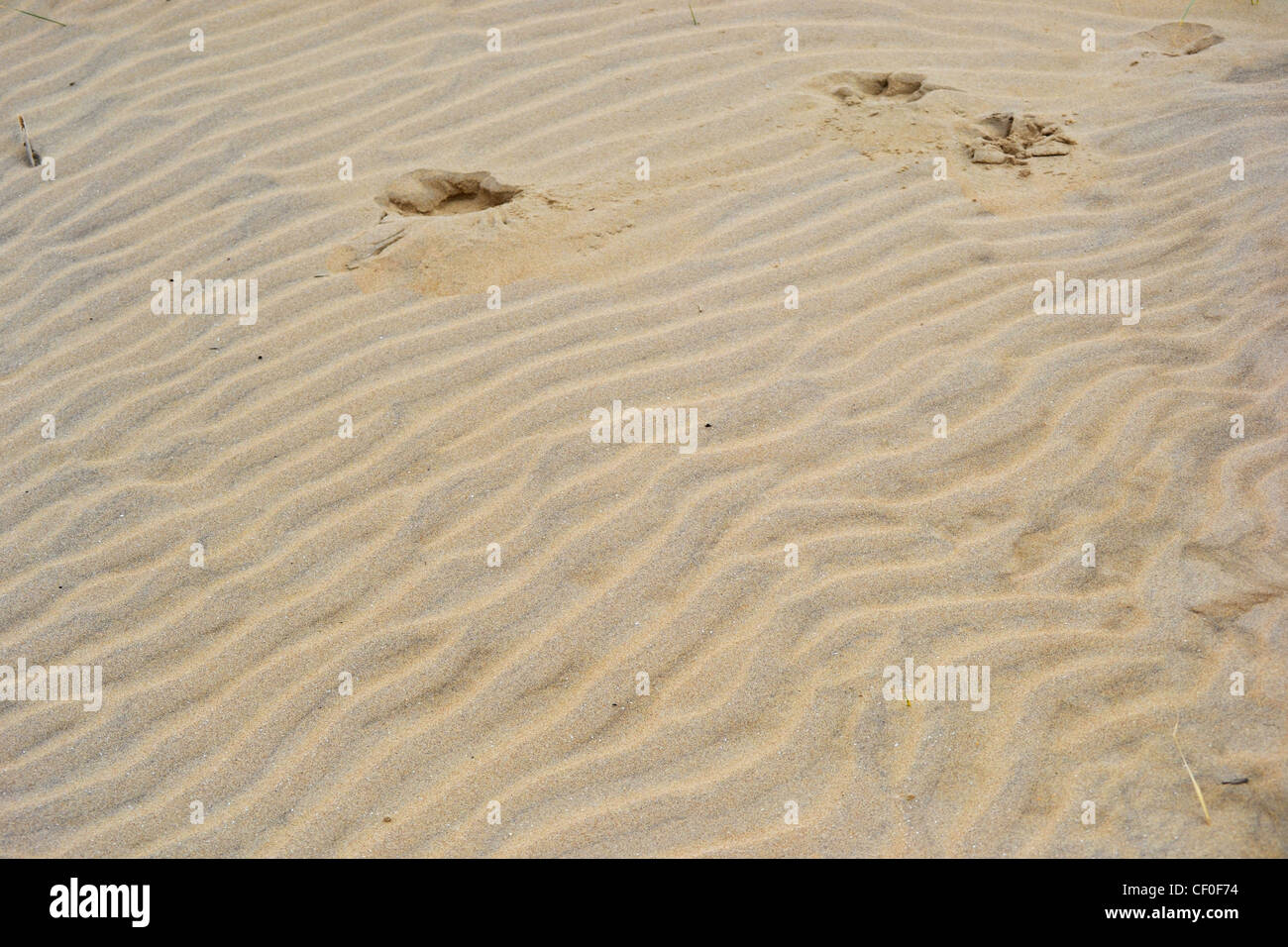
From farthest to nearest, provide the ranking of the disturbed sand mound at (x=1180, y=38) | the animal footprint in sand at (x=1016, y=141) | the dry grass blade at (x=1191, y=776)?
the disturbed sand mound at (x=1180, y=38) < the animal footprint in sand at (x=1016, y=141) < the dry grass blade at (x=1191, y=776)

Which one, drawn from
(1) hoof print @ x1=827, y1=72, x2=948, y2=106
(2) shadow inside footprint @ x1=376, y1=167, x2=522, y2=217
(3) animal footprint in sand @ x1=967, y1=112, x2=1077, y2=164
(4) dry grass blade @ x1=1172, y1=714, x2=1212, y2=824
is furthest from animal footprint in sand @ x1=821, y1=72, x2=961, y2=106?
(4) dry grass blade @ x1=1172, y1=714, x2=1212, y2=824

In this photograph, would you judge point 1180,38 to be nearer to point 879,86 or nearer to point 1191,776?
point 879,86

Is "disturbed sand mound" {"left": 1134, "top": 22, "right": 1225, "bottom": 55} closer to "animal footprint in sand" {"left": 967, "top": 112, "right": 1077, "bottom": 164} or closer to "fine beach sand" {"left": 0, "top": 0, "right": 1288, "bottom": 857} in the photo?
"fine beach sand" {"left": 0, "top": 0, "right": 1288, "bottom": 857}

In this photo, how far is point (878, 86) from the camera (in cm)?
473

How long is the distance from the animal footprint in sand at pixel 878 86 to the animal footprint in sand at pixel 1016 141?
1.07 feet

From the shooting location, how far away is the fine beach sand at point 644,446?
8.55 ft

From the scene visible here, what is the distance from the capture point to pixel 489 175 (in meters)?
4.27

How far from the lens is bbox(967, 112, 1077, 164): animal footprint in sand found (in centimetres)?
434

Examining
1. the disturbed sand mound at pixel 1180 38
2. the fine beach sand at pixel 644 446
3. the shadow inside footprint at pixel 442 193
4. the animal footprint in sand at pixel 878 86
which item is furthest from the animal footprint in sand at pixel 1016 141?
the shadow inside footprint at pixel 442 193

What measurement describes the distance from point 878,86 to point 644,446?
2.36 metres

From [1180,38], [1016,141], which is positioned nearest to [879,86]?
[1016,141]

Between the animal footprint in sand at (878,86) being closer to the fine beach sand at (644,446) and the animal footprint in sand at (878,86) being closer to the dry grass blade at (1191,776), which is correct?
the fine beach sand at (644,446)

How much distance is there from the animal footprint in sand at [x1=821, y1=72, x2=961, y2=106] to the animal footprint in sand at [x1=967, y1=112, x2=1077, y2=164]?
1.07 feet

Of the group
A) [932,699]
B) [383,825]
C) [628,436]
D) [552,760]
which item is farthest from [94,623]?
[932,699]
